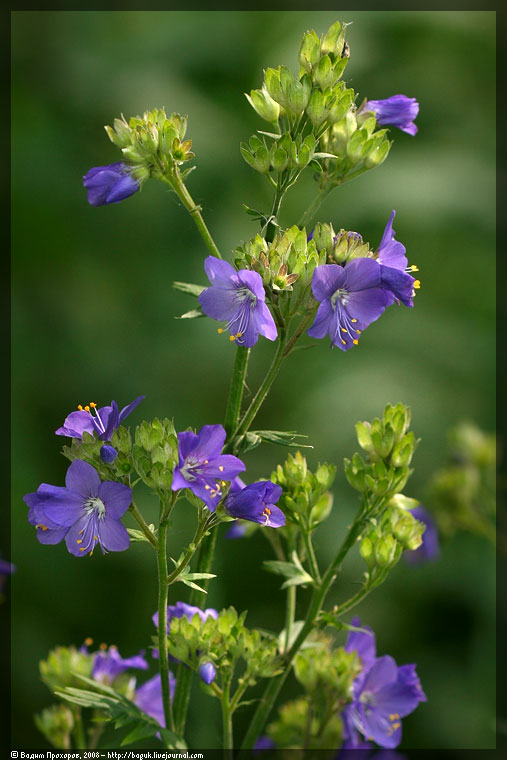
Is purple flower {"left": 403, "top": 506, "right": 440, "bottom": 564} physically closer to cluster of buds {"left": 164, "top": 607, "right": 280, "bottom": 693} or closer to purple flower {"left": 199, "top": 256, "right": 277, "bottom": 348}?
cluster of buds {"left": 164, "top": 607, "right": 280, "bottom": 693}

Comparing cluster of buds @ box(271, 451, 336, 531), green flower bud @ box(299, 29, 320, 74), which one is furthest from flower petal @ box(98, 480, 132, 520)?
green flower bud @ box(299, 29, 320, 74)

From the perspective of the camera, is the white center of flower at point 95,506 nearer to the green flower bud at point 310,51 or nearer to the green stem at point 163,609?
the green stem at point 163,609

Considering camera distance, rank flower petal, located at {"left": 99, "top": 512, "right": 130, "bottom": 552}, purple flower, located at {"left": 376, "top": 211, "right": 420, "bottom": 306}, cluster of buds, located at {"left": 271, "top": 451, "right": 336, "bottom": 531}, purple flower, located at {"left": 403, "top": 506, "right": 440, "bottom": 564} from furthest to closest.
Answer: purple flower, located at {"left": 403, "top": 506, "right": 440, "bottom": 564} → cluster of buds, located at {"left": 271, "top": 451, "right": 336, "bottom": 531} → purple flower, located at {"left": 376, "top": 211, "right": 420, "bottom": 306} → flower petal, located at {"left": 99, "top": 512, "right": 130, "bottom": 552}

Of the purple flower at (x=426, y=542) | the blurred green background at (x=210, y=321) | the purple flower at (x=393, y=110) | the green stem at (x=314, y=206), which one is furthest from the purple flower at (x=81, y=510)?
the blurred green background at (x=210, y=321)

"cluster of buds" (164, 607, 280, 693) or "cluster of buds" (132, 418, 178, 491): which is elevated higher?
"cluster of buds" (132, 418, 178, 491)

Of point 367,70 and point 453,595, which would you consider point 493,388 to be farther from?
point 367,70
